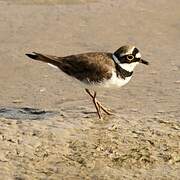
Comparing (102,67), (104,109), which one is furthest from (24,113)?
(102,67)

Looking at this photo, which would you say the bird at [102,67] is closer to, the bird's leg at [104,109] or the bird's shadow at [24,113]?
the bird's leg at [104,109]

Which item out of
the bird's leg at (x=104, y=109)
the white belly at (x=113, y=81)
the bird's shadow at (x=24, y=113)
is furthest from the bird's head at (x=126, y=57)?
the bird's shadow at (x=24, y=113)

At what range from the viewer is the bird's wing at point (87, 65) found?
6.99 metres

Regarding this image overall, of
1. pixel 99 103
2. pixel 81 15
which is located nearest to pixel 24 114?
pixel 99 103

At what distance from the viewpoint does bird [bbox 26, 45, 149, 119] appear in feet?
22.9

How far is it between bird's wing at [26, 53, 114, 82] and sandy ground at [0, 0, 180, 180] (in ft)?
1.53

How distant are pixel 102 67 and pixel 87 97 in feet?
3.41

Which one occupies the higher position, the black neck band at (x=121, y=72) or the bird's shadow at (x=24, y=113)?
the black neck band at (x=121, y=72)

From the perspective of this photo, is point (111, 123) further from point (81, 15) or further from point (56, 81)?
point (81, 15)

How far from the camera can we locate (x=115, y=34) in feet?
34.6

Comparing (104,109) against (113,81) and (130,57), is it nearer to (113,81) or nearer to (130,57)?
(113,81)

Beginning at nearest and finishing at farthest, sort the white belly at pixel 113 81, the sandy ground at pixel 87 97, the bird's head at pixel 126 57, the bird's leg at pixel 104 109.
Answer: the sandy ground at pixel 87 97 < the white belly at pixel 113 81 < the bird's head at pixel 126 57 < the bird's leg at pixel 104 109

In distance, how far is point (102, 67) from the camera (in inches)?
276

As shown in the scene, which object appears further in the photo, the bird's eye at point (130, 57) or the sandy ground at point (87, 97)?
the bird's eye at point (130, 57)
